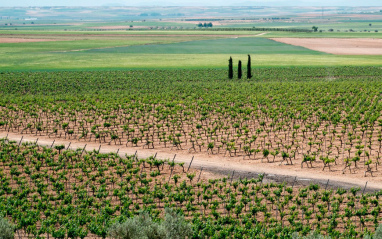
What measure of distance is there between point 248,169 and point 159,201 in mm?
8209

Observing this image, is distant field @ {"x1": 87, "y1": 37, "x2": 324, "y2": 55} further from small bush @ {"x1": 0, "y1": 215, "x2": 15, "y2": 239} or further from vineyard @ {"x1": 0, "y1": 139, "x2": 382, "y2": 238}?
small bush @ {"x1": 0, "y1": 215, "x2": 15, "y2": 239}

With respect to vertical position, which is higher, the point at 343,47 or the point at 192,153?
the point at 192,153

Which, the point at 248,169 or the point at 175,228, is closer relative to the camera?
the point at 175,228

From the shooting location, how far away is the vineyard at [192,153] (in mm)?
26344

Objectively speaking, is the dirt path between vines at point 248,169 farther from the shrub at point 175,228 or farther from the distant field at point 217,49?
the distant field at point 217,49

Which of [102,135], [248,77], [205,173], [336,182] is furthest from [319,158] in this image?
[248,77]

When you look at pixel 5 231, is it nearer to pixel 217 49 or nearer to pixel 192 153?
pixel 192 153

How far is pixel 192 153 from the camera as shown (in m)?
39.9

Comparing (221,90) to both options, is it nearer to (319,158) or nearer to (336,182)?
(319,158)

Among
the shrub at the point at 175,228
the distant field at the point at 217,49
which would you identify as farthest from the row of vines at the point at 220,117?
the distant field at the point at 217,49

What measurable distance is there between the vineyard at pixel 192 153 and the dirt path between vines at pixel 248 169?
72cm

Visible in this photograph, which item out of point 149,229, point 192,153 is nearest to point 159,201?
point 149,229

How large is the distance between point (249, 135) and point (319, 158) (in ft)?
29.8

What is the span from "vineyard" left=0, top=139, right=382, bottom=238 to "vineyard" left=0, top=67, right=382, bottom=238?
73 mm
